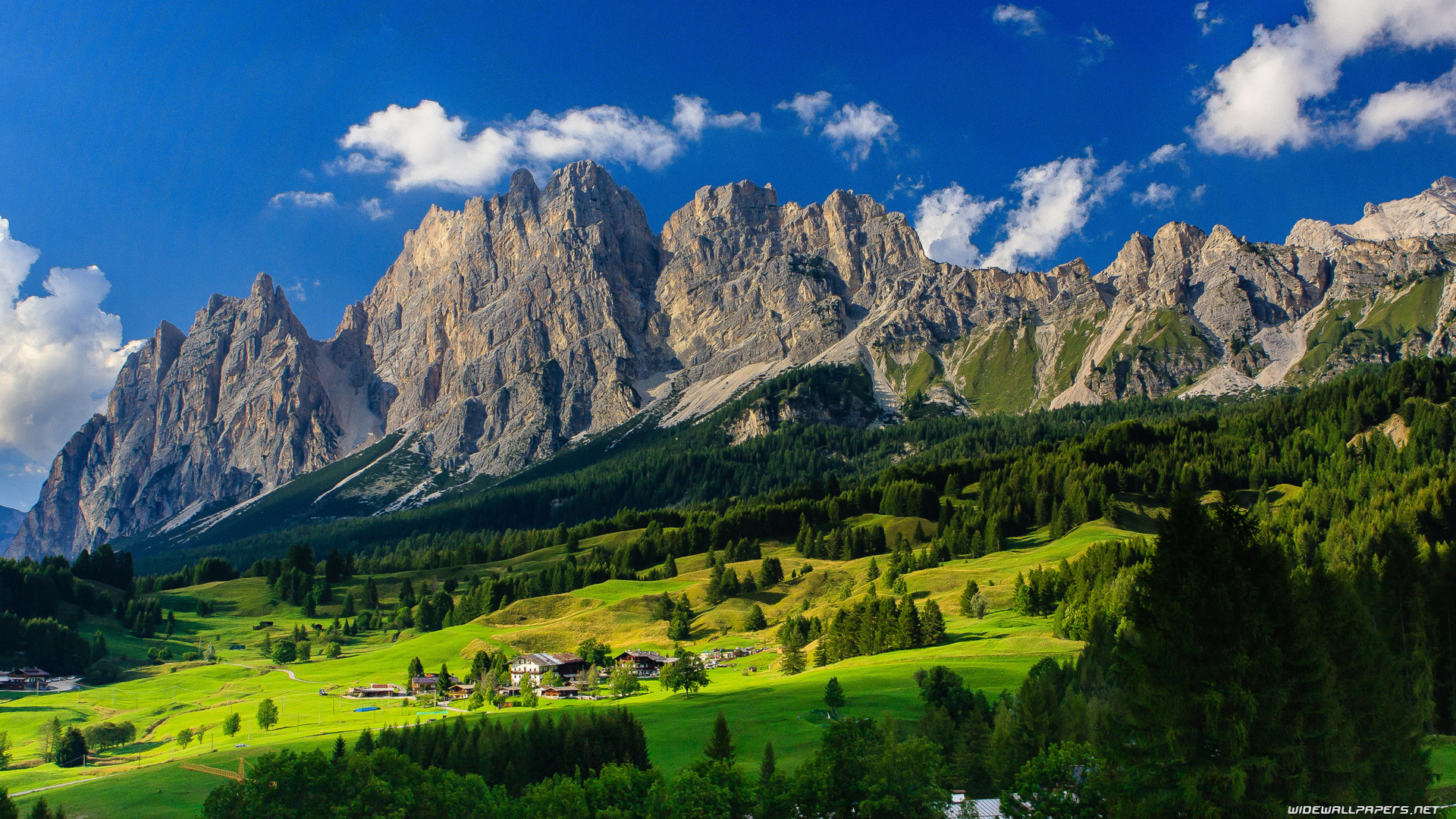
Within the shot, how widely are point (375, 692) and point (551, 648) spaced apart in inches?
1055

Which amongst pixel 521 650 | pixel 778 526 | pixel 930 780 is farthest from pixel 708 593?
pixel 930 780

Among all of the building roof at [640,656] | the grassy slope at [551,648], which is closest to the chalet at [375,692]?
the grassy slope at [551,648]

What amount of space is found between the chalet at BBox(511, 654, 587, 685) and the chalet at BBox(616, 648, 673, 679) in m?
5.39

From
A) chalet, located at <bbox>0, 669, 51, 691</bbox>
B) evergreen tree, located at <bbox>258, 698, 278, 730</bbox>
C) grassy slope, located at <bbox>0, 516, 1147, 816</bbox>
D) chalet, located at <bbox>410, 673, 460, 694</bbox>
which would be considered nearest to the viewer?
grassy slope, located at <bbox>0, 516, 1147, 816</bbox>

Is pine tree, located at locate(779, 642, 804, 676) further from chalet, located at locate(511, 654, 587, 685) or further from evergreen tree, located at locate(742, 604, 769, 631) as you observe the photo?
evergreen tree, located at locate(742, 604, 769, 631)

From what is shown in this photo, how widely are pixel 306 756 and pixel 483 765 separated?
1394 cm

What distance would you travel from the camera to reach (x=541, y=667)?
339ft

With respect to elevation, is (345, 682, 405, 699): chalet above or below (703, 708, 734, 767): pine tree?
below

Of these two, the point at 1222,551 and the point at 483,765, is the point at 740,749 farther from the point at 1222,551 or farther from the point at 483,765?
the point at 1222,551

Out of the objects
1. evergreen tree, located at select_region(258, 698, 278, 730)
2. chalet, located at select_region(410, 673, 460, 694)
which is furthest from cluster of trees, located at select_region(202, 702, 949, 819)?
chalet, located at select_region(410, 673, 460, 694)

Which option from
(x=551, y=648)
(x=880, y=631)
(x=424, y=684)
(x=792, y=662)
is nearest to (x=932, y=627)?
(x=880, y=631)

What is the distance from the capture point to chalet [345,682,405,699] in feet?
335

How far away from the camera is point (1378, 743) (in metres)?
29.7

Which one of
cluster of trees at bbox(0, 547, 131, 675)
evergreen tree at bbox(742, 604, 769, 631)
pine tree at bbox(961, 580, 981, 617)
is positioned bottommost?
evergreen tree at bbox(742, 604, 769, 631)
